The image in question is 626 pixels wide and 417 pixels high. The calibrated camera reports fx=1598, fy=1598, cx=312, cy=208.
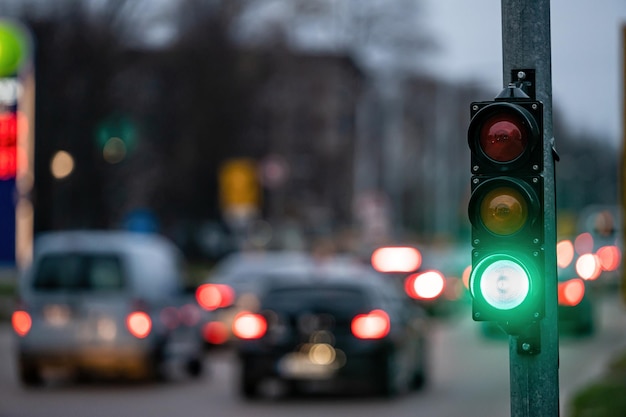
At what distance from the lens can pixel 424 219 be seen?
323 ft

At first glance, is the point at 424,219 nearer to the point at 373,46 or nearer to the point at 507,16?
the point at 373,46

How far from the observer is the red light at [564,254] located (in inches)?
1112

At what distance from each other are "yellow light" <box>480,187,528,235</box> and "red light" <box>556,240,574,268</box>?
20.8m

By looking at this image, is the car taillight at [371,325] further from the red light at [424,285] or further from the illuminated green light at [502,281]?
the red light at [424,285]

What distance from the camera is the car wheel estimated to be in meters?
19.6

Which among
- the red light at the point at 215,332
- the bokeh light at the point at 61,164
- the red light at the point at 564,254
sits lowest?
the red light at the point at 215,332

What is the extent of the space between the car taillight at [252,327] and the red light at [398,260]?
2014 cm

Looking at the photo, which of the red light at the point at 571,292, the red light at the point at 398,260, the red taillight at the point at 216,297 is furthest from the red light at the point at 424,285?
the red taillight at the point at 216,297

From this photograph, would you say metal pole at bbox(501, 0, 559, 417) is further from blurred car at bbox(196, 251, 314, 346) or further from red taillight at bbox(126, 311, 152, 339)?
blurred car at bbox(196, 251, 314, 346)

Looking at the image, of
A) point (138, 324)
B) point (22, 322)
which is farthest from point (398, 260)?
point (22, 322)

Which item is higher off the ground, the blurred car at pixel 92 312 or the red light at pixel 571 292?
the red light at pixel 571 292

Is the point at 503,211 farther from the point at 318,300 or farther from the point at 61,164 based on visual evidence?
the point at 61,164

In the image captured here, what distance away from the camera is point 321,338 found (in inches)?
696

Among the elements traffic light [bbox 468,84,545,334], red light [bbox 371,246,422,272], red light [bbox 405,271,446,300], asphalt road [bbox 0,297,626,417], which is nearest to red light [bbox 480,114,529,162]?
traffic light [bbox 468,84,545,334]
